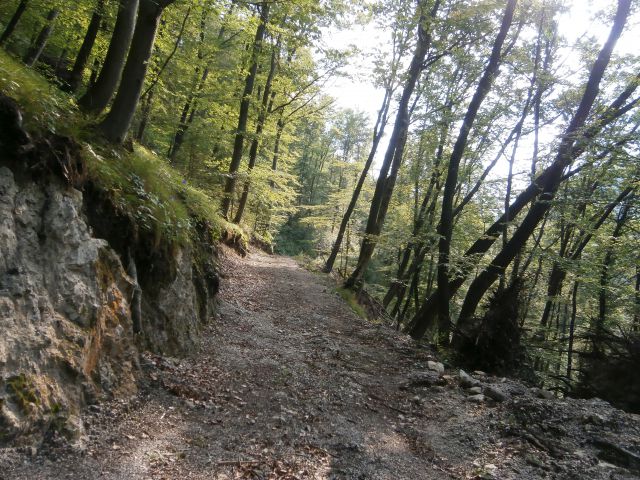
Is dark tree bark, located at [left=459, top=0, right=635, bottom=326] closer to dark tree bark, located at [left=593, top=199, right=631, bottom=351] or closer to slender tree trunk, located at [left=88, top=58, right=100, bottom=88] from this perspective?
dark tree bark, located at [left=593, top=199, right=631, bottom=351]

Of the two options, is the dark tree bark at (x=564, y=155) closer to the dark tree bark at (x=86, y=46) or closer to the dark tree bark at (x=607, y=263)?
the dark tree bark at (x=607, y=263)

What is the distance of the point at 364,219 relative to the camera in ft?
114

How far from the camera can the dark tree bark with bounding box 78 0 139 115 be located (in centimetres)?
591

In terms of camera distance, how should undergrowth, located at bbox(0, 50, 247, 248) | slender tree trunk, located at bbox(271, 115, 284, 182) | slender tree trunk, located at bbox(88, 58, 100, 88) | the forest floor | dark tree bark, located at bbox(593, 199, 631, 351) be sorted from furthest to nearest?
slender tree trunk, located at bbox(271, 115, 284, 182) → dark tree bark, located at bbox(593, 199, 631, 351) → slender tree trunk, located at bbox(88, 58, 100, 88) → undergrowth, located at bbox(0, 50, 247, 248) → the forest floor

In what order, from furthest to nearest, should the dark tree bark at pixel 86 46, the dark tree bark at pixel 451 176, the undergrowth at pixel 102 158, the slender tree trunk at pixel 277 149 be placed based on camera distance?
1. the slender tree trunk at pixel 277 149
2. the dark tree bark at pixel 451 176
3. the dark tree bark at pixel 86 46
4. the undergrowth at pixel 102 158

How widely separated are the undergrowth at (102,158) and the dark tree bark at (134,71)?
0.32 metres

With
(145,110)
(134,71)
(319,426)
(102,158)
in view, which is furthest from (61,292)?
(145,110)

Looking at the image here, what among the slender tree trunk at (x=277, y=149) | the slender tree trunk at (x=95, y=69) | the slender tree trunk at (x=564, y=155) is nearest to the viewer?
the slender tree trunk at (x=564, y=155)

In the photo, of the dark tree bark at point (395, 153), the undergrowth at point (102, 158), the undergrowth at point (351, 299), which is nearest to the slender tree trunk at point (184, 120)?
the dark tree bark at point (395, 153)

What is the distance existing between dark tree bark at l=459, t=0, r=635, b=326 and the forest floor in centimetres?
287

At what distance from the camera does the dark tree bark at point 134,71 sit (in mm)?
5965

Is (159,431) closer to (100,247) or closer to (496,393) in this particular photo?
(100,247)

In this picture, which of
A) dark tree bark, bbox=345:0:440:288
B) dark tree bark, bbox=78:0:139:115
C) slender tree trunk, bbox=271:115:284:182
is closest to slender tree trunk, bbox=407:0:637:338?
dark tree bark, bbox=345:0:440:288

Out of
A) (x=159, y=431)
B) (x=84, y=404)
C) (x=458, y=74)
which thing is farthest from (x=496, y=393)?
(x=458, y=74)
